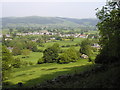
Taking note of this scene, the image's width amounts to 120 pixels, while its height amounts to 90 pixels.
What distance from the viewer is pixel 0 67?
1358 inches

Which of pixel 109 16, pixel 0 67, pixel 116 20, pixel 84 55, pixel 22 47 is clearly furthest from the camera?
pixel 22 47

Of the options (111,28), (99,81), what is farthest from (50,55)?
(99,81)

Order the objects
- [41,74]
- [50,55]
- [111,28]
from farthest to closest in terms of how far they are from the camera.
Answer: [50,55] → [41,74] → [111,28]

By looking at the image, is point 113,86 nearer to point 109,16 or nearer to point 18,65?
point 109,16

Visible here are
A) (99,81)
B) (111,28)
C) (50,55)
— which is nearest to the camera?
(99,81)

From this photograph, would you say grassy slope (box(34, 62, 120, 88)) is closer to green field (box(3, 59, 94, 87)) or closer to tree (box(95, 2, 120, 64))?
tree (box(95, 2, 120, 64))

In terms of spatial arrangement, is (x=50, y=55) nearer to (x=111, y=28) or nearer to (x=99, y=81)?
(x=111, y=28)

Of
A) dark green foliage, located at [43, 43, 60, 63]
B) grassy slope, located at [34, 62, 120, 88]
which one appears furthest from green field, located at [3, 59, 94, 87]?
dark green foliage, located at [43, 43, 60, 63]

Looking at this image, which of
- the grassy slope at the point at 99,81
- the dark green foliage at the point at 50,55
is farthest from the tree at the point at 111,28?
the dark green foliage at the point at 50,55

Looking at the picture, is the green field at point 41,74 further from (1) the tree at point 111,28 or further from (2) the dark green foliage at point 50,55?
(2) the dark green foliage at point 50,55

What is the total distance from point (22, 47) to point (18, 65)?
221 feet

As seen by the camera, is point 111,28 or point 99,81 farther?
point 111,28

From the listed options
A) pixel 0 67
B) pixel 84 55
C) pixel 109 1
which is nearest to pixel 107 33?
pixel 109 1

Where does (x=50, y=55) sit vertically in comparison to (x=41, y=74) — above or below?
above
